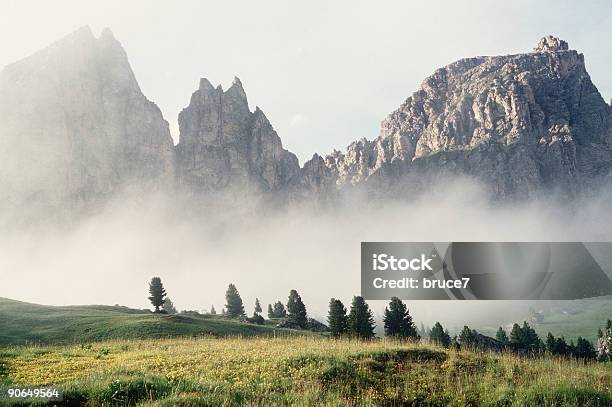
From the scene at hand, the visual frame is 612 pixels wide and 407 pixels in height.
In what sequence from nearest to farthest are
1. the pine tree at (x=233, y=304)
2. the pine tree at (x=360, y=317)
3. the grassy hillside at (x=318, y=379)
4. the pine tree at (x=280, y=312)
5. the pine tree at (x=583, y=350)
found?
the grassy hillside at (x=318, y=379) < the pine tree at (x=360, y=317) < the pine tree at (x=583, y=350) < the pine tree at (x=233, y=304) < the pine tree at (x=280, y=312)

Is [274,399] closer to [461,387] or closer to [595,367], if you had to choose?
[461,387]

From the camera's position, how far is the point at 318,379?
15992mm

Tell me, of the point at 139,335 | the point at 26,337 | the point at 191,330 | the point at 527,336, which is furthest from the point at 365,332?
the point at 527,336

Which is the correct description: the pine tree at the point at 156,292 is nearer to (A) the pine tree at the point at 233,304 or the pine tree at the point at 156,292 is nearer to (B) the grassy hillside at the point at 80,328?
(A) the pine tree at the point at 233,304

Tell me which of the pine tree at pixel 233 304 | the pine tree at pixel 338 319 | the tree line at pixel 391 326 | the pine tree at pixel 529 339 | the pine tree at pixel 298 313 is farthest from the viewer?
the pine tree at pixel 233 304

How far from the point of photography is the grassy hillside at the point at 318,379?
1392 centimetres

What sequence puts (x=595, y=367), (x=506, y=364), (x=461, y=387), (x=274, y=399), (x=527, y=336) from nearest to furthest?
(x=274, y=399) → (x=461, y=387) → (x=506, y=364) → (x=595, y=367) → (x=527, y=336)

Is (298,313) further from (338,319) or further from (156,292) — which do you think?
(156,292)

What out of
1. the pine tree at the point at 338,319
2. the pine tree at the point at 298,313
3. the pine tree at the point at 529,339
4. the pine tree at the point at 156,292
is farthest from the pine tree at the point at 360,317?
the pine tree at the point at 156,292

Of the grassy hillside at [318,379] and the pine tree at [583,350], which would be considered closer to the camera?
the grassy hillside at [318,379]

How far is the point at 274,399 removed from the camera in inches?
538

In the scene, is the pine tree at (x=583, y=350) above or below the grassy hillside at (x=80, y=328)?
below

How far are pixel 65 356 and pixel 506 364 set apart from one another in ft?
75.6

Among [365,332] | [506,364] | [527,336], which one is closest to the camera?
[506,364]
